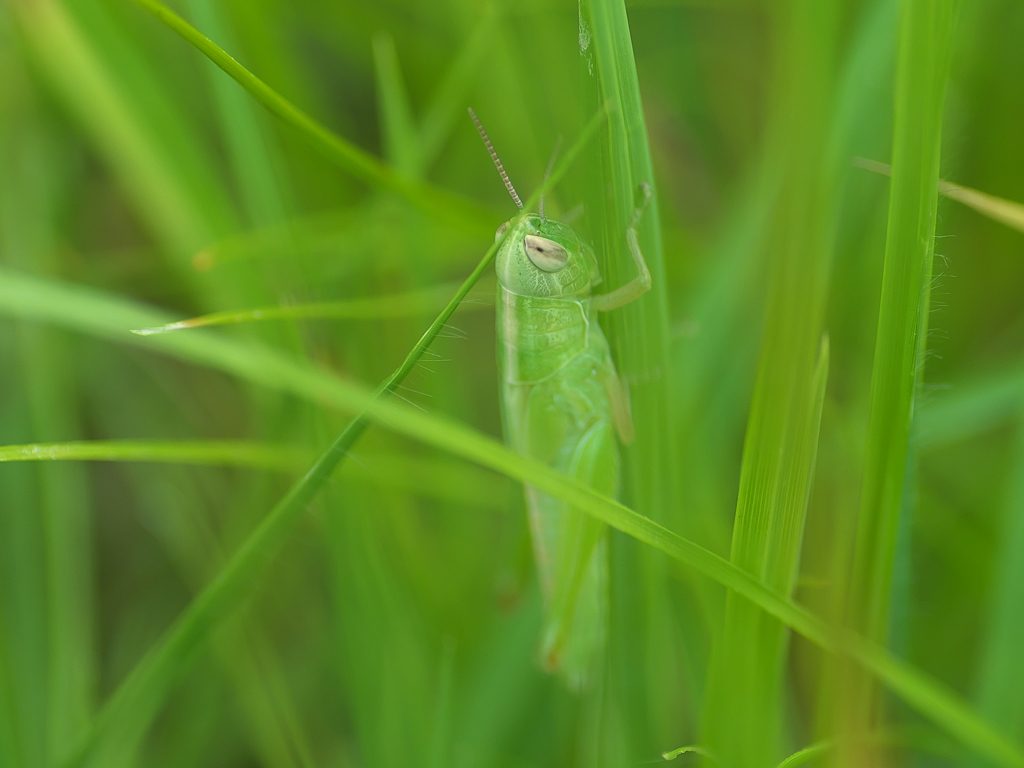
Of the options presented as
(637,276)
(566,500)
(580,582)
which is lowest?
(580,582)

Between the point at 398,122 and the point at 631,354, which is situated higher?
the point at 398,122

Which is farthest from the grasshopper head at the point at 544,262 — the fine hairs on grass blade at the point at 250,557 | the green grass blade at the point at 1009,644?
the green grass blade at the point at 1009,644

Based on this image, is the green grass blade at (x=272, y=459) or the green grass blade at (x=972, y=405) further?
the green grass blade at (x=972, y=405)

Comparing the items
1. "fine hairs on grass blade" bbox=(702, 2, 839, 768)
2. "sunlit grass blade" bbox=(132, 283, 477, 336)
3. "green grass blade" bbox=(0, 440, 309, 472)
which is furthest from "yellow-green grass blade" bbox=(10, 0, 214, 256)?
"fine hairs on grass blade" bbox=(702, 2, 839, 768)

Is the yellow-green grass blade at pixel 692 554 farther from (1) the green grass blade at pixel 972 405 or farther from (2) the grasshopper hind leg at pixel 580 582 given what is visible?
(1) the green grass blade at pixel 972 405

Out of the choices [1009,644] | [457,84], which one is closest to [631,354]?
[1009,644]

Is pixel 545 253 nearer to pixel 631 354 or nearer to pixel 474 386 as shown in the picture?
pixel 631 354

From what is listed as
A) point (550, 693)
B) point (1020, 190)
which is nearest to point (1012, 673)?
point (550, 693)
